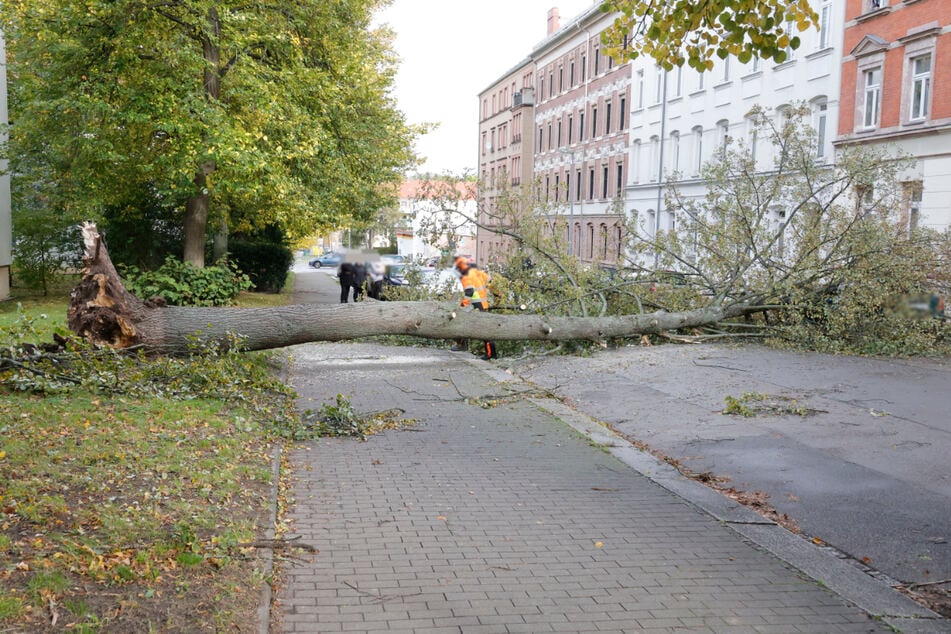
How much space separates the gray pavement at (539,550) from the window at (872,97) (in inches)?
771

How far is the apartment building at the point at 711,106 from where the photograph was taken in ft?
87.5

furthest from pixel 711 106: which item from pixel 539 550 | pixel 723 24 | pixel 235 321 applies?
pixel 539 550

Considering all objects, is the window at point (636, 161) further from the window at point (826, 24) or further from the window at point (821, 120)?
the window at point (826, 24)

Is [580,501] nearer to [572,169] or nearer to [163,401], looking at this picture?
[163,401]

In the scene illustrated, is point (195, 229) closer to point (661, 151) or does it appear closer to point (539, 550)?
point (539, 550)

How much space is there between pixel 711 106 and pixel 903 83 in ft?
41.4

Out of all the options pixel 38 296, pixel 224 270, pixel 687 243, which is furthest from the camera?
pixel 38 296

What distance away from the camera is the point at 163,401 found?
8.70 meters

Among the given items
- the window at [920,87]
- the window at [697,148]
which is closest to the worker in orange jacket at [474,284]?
the window at [920,87]

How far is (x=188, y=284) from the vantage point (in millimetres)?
20281

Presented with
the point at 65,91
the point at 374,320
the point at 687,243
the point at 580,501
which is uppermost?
the point at 65,91

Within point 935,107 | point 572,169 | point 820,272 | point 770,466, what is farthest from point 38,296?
point 572,169

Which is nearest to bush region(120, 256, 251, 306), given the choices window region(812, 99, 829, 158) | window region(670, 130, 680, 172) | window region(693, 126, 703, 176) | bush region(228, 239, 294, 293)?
bush region(228, 239, 294, 293)

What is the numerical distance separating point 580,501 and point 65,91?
1706 centimetres
